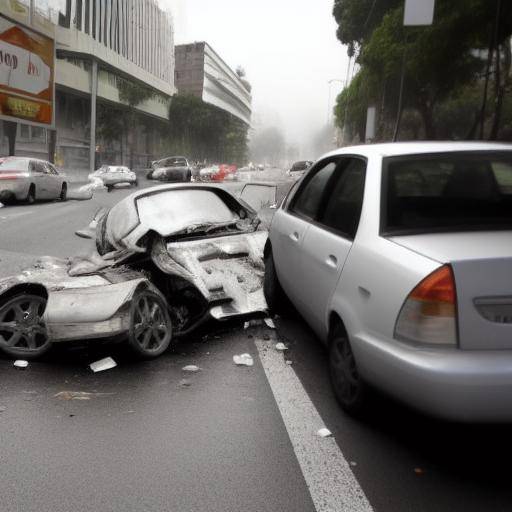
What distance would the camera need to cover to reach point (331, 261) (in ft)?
11.9

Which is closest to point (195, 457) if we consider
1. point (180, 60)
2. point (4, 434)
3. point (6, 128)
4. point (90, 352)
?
point (4, 434)

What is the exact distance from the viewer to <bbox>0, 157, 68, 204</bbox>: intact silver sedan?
741 inches

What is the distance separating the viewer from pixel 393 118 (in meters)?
46.5

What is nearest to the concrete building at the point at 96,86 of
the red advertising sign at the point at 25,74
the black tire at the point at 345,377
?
the red advertising sign at the point at 25,74

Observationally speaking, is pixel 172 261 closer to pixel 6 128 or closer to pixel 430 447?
pixel 430 447

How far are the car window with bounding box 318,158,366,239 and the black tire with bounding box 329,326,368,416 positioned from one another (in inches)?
24.0

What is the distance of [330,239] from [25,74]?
39470mm

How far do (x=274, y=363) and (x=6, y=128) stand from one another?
43.6m

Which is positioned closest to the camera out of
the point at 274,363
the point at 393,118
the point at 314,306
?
the point at 314,306

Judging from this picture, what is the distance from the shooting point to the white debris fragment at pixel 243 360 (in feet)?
14.6

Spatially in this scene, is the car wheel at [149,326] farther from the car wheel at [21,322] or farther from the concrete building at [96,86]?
the concrete building at [96,86]

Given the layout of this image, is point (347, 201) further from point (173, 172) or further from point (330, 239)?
point (173, 172)

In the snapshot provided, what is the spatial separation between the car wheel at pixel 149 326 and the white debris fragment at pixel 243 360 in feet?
1.78

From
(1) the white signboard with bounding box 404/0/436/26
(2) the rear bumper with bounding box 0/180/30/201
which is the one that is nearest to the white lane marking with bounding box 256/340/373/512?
(2) the rear bumper with bounding box 0/180/30/201
